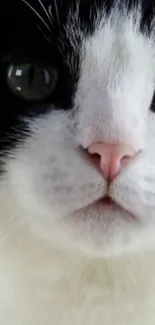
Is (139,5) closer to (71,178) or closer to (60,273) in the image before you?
(71,178)

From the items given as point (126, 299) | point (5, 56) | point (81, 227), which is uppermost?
point (5, 56)

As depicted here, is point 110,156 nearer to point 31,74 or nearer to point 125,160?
point 125,160

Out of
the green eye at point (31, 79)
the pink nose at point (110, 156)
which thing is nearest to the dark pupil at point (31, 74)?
the green eye at point (31, 79)

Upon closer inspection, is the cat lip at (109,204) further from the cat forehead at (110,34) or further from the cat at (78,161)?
the cat forehead at (110,34)

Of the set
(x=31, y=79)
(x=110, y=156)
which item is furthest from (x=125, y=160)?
(x=31, y=79)

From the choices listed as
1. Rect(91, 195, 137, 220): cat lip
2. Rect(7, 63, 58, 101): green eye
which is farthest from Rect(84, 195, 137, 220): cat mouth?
Rect(7, 63, 58, 101): green eye

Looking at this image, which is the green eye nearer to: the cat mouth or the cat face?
the cat face

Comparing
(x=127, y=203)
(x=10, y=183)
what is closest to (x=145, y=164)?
(x=127, y=203)

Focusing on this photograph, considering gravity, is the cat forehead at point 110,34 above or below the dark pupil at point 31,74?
above
